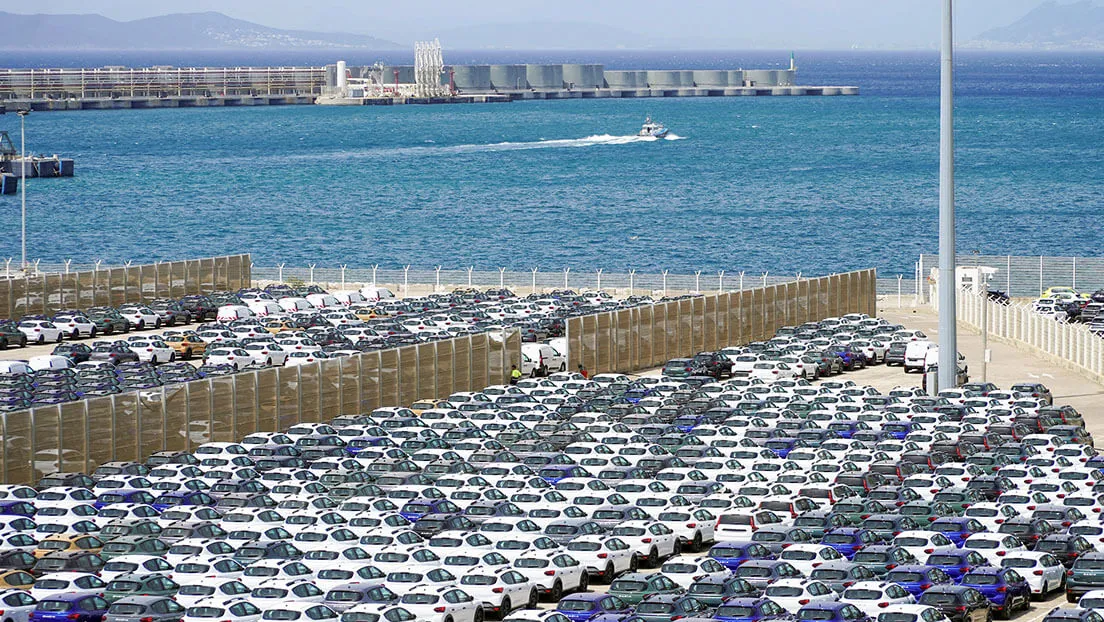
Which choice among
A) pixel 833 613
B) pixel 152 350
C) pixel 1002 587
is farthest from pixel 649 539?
pixel 152 350

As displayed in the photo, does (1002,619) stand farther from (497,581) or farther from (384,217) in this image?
(384,217)

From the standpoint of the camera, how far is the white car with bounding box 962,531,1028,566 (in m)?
34.6

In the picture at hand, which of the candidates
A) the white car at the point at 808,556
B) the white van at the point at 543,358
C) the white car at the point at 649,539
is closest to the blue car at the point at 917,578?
the white car at the point at 808,556

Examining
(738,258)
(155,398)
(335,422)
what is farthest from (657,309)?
(738,258)

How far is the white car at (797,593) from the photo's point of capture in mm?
31172

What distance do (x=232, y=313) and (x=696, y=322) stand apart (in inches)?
799

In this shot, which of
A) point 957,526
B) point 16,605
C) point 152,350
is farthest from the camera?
point 152,350

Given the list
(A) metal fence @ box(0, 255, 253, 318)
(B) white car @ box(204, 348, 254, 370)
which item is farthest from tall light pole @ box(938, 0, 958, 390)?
(A) metal fence @ box(0, 255, 253, 318)

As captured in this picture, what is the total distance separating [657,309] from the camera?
219 ft

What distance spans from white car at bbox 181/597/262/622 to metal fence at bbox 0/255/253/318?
4776 centimetres

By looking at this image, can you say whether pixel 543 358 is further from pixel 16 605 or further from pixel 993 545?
pixel 16 605

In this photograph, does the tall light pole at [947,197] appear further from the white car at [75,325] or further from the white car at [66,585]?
the white car at [75,325]

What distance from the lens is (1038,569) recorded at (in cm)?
3416

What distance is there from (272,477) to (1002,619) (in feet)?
58.6
